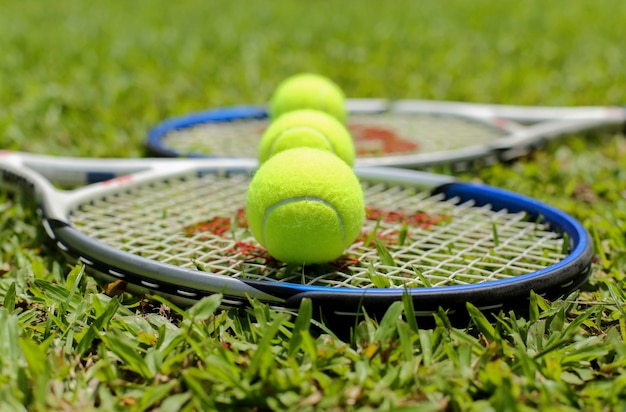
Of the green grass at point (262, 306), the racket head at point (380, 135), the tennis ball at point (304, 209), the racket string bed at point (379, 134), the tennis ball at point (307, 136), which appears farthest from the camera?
the racket string bed at point (379, 134)

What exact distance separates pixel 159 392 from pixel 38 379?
10.0 inches

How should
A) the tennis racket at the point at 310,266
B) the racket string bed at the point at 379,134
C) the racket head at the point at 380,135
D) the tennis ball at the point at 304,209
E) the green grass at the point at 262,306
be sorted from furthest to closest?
the racket string bed at the point at 379,134, the racket head at the point at 380,135, the tennis ball at the point at 304,209, the tennis racket at the point at 310,266, the green grass at the point at 262,306

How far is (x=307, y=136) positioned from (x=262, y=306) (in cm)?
92

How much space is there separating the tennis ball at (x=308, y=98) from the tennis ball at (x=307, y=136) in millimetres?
554

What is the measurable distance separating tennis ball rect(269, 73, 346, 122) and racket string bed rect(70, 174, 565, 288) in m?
0.61

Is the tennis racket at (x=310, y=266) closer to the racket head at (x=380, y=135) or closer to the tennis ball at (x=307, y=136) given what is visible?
the tennis ball at (x=307, y=136)

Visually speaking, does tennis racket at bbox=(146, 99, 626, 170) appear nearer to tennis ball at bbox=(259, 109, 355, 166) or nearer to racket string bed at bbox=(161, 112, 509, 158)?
racket string bed at bbox=(161, 112, 509, 158)

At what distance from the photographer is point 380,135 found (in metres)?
3.53

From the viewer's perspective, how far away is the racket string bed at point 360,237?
198cm

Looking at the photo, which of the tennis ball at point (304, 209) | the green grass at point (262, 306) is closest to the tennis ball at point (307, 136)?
the tennis ball at point (304, 209)

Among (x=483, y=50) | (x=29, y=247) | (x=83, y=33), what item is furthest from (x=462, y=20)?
(x=29, y=247)

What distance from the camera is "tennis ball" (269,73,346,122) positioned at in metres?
3.21

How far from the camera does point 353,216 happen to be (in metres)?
1.96

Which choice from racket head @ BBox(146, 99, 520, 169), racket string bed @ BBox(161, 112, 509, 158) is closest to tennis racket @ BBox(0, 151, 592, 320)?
racket head @ BBox(146, 99, 520, 169)
